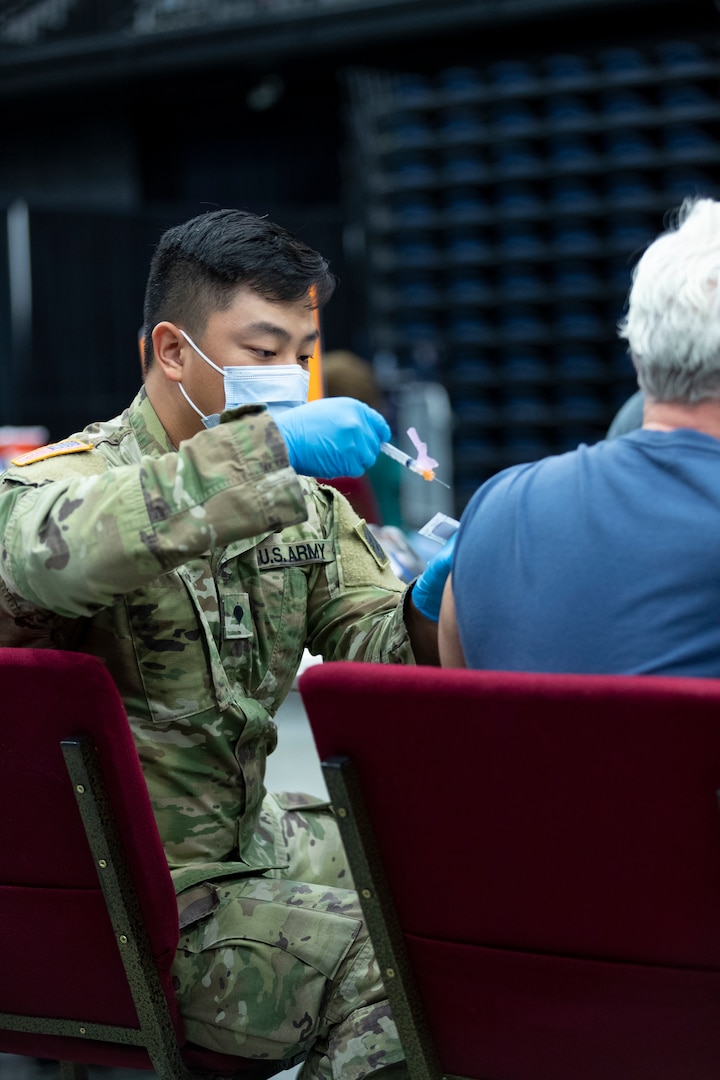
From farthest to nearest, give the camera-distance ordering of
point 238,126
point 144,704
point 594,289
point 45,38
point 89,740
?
point 238,126 → point 45,38 → point 594,289 → point 144,704 → point 89,740

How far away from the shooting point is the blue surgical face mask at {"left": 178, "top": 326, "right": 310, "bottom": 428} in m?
1.59

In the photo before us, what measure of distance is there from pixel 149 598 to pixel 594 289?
6.86m

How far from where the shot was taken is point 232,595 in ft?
5.18

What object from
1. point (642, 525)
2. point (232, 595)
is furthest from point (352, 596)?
point (642, 525)

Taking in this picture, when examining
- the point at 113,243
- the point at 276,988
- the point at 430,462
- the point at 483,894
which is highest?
the point at 113,243

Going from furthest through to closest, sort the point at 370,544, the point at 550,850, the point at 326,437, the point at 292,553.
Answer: the point at 370,544 < the point at 292,553 < the point at 326,437 < the point at 550,850

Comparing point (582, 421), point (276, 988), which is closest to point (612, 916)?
point (276, 988)

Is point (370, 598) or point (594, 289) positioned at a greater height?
point (594, 289)

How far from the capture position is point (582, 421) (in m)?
7.89

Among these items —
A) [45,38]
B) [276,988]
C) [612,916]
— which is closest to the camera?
[612,916]

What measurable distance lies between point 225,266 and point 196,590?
43 centimetres

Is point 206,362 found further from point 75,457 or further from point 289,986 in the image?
point 289,986

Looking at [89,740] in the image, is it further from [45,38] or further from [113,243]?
[45,38]

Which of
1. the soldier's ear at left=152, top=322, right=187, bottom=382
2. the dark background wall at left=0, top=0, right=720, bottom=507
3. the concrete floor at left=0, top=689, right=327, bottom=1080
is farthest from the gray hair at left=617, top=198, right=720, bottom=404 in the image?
the dark background wall at left=0, top=0, right=720, bottom=507
